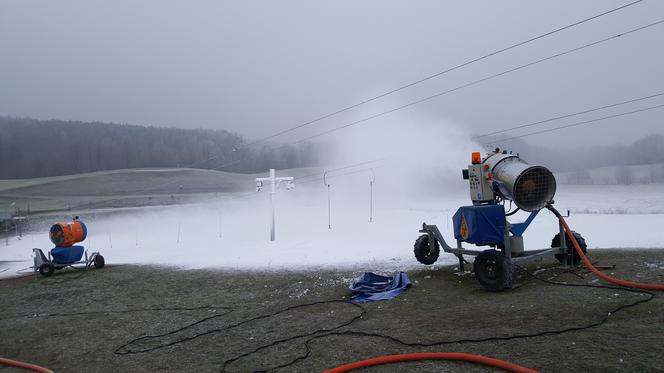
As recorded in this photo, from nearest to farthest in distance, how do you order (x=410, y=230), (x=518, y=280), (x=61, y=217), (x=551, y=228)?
(x=518, y=280) < (x=551, y=228) < (x=410, y=230) < (x=61, y=217)

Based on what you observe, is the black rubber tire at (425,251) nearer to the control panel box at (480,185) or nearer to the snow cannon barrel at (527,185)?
the control panel box at (480,185)

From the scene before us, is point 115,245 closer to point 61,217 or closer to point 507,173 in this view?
point 61,217

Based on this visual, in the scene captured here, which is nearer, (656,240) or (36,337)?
(36,337)

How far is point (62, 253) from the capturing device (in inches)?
635

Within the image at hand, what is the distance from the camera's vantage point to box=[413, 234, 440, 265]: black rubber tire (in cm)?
1245

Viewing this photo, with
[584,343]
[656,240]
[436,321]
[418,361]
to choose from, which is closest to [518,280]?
[436,321]

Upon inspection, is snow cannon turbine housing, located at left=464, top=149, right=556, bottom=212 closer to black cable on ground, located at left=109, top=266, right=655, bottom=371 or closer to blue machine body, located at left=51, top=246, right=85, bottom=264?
black cable on ground, located at left=109, top=266, right=655, bottom=371

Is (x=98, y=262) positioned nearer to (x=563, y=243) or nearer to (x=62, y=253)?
(x=62, y=253)

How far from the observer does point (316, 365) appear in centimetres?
526

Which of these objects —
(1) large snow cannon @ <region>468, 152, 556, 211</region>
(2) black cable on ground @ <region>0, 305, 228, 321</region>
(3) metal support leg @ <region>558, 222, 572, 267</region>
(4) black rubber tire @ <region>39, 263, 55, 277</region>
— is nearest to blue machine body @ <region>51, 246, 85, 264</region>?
(4) black rubber tire @ <region>39, 263, 55, 277</region>

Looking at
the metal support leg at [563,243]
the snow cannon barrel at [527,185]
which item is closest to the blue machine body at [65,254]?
the snow cannon barrel at [527,185]

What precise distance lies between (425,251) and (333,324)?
6.10 m

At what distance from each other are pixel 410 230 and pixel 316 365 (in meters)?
16.6

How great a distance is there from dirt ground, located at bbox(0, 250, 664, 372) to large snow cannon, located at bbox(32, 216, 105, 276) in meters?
4.17
